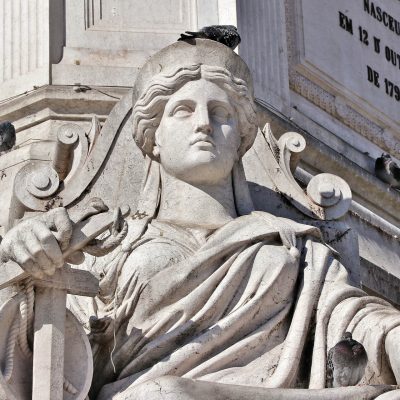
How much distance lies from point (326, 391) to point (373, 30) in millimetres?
7157

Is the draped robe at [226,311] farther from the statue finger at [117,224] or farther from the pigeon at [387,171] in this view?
the pigeon at [387,171]

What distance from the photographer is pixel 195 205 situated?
13.2 meters

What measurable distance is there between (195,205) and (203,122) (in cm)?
51

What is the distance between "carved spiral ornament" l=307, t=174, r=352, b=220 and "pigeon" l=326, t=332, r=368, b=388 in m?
2.23

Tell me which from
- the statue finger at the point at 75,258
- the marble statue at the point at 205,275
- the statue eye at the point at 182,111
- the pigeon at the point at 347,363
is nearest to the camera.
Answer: the statue finger at the point at 75,258

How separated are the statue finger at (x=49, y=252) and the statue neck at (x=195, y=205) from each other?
1669 millimetres

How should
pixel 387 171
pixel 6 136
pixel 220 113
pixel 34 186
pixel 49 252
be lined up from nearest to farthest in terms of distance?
pixel 49 252
pixel 220 113
pixel 34 186
pixel 6 136
pixel 387 171

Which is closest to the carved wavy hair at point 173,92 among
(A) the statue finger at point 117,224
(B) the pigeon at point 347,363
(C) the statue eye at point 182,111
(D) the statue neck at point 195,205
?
(C) the statue eye at point 182,111

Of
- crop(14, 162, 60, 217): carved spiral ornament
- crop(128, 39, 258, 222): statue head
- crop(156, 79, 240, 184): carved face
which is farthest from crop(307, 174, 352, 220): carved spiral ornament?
crop(14, 162, 60, 217): carved spiral ornament

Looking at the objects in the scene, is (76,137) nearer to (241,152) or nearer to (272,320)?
(241,152)

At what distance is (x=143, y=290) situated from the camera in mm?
12523

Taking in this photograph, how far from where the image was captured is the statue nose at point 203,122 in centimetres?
1316

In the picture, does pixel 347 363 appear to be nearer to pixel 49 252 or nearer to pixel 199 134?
pixel 49 252

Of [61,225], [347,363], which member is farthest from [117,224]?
[347,363]
